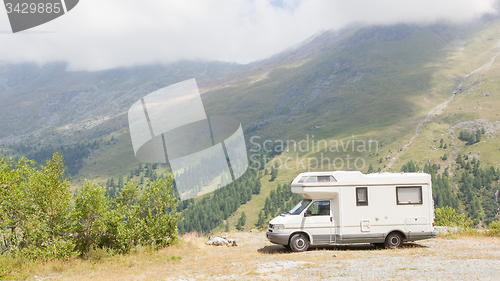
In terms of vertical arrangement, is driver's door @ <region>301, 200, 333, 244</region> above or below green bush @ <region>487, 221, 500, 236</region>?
above

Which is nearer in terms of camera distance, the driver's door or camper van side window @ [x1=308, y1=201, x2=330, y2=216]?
the driver's door

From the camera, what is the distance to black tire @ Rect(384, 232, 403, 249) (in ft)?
58.5

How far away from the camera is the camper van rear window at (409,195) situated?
18000mm

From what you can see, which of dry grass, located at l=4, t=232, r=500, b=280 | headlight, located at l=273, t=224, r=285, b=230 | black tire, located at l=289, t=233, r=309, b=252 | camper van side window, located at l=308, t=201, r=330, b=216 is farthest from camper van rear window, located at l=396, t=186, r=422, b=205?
headlight, located at l=273, t=224, r=285, b=230

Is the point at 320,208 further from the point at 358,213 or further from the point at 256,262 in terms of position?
the point at 256,262

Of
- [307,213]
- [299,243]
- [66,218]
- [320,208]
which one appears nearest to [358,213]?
[320,208]

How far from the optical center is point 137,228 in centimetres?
1867

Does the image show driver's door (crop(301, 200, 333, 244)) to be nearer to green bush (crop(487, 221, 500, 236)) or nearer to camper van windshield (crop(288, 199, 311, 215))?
camper van windshield (crop(288, 199, 311, 215))

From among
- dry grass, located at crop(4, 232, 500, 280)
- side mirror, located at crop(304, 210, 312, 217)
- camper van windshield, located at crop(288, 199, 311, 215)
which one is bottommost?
dry grass, located at crop(4, 232, 500, 280)

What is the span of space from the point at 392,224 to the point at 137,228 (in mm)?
13989

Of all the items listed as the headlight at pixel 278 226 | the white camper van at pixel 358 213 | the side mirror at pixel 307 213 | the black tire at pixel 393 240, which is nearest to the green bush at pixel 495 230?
the white camper van at pixel 358 213

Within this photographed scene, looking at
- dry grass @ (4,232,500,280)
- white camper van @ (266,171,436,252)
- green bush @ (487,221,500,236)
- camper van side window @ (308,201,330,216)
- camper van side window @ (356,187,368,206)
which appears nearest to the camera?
dry grass @ (4,232,500,280)

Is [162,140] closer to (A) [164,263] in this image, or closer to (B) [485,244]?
(A) [164,263]

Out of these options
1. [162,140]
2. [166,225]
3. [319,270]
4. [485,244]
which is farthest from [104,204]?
[485,244]
